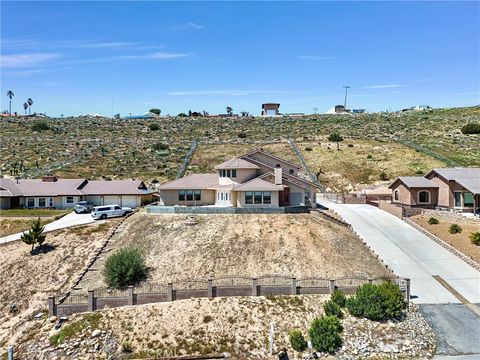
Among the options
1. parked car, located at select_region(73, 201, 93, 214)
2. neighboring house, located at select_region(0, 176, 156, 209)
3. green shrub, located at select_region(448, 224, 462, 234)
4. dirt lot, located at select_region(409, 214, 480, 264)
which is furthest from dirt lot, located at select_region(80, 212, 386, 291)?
neighboring house, located at select_region(0, 176, 156, 209)

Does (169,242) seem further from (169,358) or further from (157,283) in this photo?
(169,358)

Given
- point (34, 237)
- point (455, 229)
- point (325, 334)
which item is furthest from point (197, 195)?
point (455, 229)

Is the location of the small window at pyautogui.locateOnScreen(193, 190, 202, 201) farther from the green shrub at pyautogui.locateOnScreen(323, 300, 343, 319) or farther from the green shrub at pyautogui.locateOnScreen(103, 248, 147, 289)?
the green shrub at pyautogui.locateOnScreen(323, 300, 343, 319)

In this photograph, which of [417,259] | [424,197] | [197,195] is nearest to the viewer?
[417,259]

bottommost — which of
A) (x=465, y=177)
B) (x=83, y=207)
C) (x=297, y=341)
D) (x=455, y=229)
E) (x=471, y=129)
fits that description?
(x=297, y=341)

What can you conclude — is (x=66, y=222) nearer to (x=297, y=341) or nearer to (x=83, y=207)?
(x=83, y=207)

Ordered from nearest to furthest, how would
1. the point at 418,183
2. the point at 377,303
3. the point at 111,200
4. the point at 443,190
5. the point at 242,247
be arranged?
the point at 377,303 < the point at 242,247 < the point at 443,190 < the point at 418,183 < the point at 111,200

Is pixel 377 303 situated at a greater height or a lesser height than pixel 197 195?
lesser
